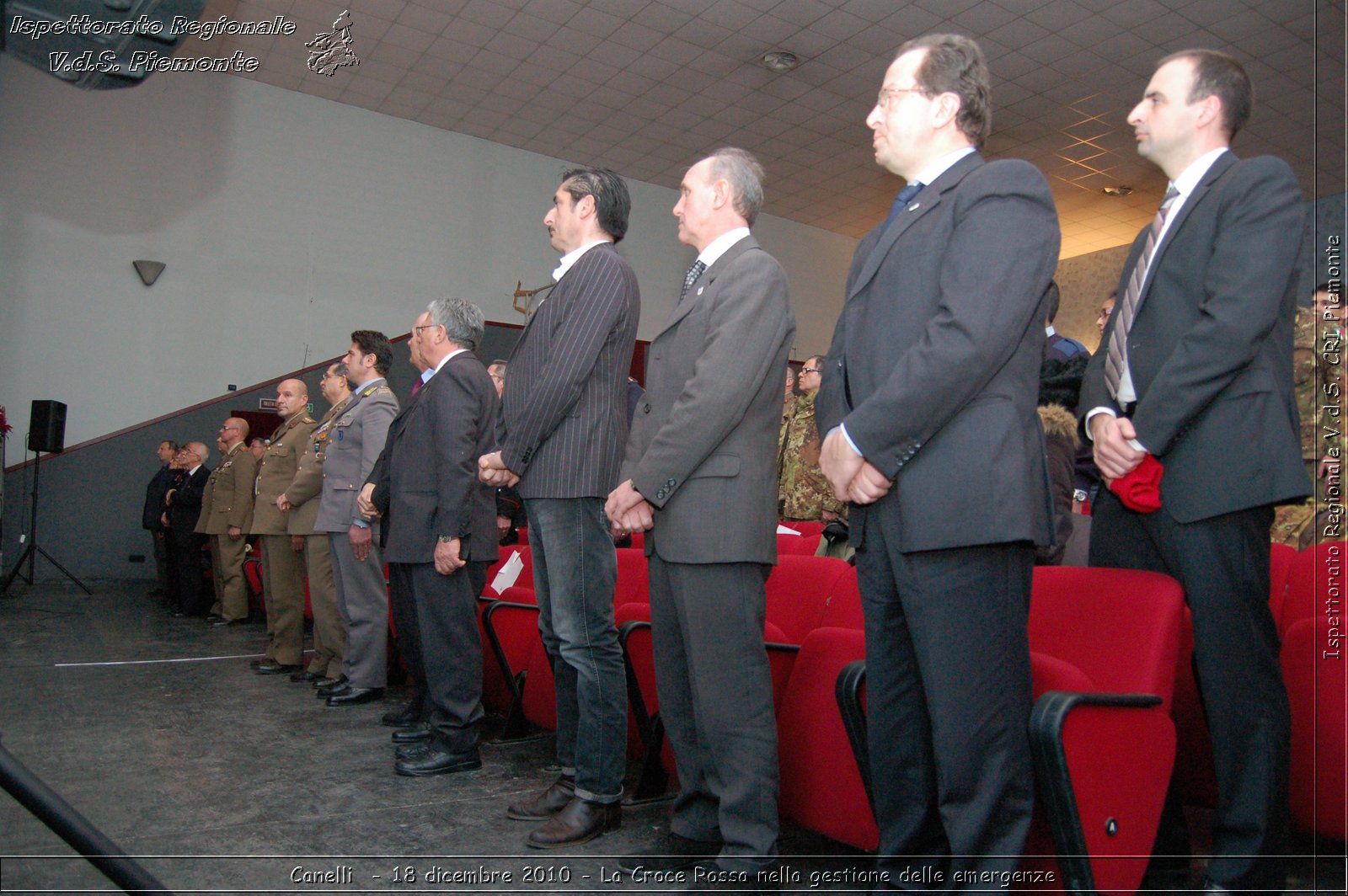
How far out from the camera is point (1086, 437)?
5.96 ft

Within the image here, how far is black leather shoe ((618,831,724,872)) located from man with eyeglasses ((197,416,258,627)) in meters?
4.88

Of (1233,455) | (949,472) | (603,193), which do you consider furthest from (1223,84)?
(603,193)

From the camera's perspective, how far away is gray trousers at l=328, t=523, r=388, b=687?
3.66 m

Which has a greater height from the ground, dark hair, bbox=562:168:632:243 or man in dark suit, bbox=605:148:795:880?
dark hair, bbox=562:168:632:243

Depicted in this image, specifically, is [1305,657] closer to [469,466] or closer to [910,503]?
[910,503]

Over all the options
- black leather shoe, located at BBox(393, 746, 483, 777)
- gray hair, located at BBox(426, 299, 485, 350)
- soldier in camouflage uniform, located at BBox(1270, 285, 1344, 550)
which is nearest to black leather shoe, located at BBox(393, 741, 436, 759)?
black leather shoe, located at BBox(393, 746, 483, 777)

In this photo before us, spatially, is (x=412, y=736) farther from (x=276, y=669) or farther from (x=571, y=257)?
(x=276, y=669)

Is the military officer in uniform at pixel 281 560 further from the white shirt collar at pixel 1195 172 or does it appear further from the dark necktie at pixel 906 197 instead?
the white shirt collar at pixel 1195 172

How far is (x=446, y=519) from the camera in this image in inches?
108

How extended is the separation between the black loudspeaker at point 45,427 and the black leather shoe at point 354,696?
5286 mm

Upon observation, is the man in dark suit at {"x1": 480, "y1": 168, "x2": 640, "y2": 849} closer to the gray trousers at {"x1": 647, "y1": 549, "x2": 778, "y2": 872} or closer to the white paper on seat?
the gray trousers at {"x1": 647, "y1": 549, "x2": 778, "y2": 872}

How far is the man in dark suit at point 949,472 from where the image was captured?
4.44 ft

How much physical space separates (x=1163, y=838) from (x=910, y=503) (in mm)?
884

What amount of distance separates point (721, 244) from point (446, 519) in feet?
4.05
